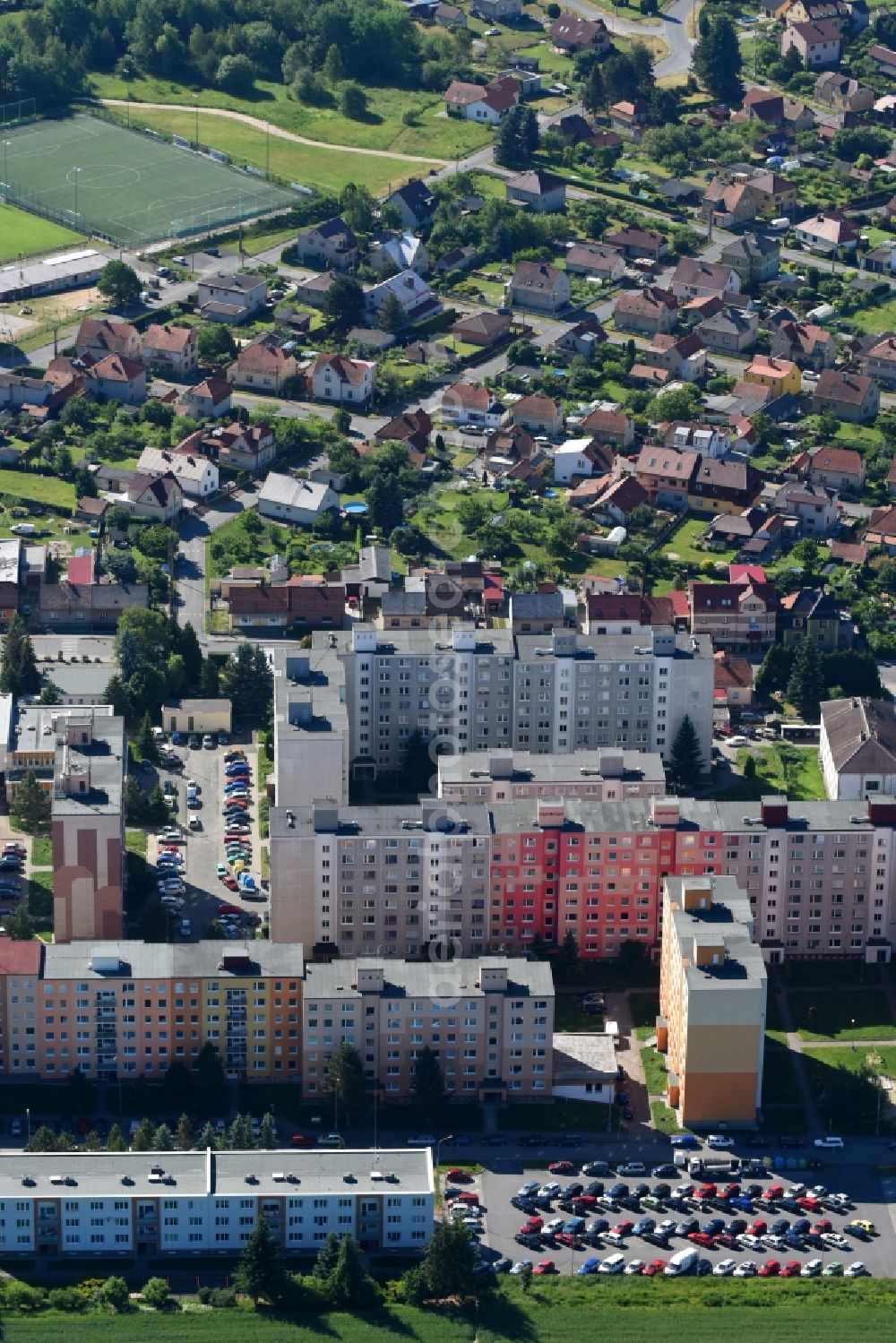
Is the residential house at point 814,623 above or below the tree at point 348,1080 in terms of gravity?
above

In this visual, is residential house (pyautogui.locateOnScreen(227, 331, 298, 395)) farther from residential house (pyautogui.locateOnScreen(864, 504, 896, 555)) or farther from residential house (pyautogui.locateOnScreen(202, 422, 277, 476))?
residential house (pyautogui.locateOnScreen(864, 504, 896, 555))

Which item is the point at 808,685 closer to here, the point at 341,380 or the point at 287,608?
the point at 287,608

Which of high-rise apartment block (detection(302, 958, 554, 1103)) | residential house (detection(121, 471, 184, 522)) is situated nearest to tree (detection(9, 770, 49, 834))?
high-rise apartment block (detection(302, 958, 554, 1103))

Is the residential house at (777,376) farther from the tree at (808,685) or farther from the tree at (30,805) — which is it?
the tree at (30,805)

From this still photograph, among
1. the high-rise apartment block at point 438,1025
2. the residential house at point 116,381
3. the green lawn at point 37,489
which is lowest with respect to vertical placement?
the high-rise apartment block at point 438,1025

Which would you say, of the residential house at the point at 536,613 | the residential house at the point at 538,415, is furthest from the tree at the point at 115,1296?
the residential house at the point at 538,415

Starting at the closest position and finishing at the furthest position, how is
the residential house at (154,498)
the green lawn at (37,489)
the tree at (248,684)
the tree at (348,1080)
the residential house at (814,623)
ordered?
the tree at (348,1080) < the tree at (248,684) < the residential house at (814,623) < the residential house at (154,498) < the green lawn at (37,489)

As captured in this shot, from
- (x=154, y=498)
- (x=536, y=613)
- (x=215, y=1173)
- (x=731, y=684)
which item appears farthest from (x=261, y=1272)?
(x=154, y=498)
